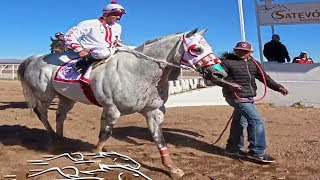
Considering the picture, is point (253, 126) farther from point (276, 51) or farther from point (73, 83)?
point (276, 51)

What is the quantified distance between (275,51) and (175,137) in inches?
283

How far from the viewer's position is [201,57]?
20.3ft

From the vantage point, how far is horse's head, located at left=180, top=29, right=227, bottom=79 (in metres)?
6.15

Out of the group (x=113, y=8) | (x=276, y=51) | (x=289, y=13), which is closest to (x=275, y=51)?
(x=276, y=51)

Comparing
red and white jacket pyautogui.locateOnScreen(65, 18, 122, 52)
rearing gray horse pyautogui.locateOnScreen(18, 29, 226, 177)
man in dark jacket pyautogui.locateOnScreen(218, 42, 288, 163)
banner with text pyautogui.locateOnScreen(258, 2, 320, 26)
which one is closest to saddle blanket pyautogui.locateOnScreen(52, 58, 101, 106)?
rearing gray horse pyautogui.locateOnScreen(18, 29, 226, 177)

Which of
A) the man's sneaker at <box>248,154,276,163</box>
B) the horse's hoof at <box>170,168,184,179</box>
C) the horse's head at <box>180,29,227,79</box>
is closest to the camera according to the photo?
the horse's head at <box>180,29,227,79</box>

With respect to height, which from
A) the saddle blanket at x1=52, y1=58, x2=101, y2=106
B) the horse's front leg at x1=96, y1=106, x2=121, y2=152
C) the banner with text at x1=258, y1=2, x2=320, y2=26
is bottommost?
the horse's front leg at x1=96, y1=106, x2=121, y2=152

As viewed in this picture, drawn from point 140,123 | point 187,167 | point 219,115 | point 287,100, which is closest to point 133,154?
point 187,167

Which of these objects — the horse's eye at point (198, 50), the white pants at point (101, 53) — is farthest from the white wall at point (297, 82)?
the horse's eye at point (198, 50)

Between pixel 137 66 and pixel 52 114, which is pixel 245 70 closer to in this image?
pixel 137 66

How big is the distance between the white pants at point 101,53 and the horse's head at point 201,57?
122 centimetres

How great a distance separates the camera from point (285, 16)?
14.9 meters

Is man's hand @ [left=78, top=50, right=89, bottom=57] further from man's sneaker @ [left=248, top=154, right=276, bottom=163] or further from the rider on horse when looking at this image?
man's sneaker @ [left=248, top=154, right=276, bottom=163]

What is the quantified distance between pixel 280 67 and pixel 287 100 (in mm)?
1031
